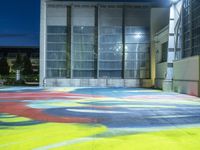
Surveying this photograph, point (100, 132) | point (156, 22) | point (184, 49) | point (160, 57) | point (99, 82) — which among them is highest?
point (156, 22)

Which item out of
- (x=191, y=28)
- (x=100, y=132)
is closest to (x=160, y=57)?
(x=191, y=28)

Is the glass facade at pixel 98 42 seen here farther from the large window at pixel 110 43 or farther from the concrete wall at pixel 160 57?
the concrete wall at pixel 160 57

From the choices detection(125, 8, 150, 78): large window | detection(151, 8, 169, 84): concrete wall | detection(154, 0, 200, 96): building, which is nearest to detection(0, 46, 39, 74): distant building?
detection(125, 8, 150, 78): large window

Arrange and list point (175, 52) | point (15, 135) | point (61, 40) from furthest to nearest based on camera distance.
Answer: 1. point (61, 40)
2. point (175, 52)
3. point (15, 135)

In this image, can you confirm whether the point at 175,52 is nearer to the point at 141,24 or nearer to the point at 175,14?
the point at 175,14

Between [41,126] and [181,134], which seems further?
[41,126]

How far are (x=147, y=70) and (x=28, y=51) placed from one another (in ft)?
245

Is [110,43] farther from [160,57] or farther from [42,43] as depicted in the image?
[42,43]

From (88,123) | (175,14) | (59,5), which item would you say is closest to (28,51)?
(59,5)

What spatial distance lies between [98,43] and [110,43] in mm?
1638

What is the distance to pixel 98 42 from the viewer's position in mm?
48500

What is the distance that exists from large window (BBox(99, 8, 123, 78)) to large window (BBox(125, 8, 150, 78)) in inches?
41.1

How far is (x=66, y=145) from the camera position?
8305 mm

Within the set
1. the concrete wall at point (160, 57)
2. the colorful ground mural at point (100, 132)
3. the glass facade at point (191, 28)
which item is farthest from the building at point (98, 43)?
the colorful ground mural at point (100, 132)
